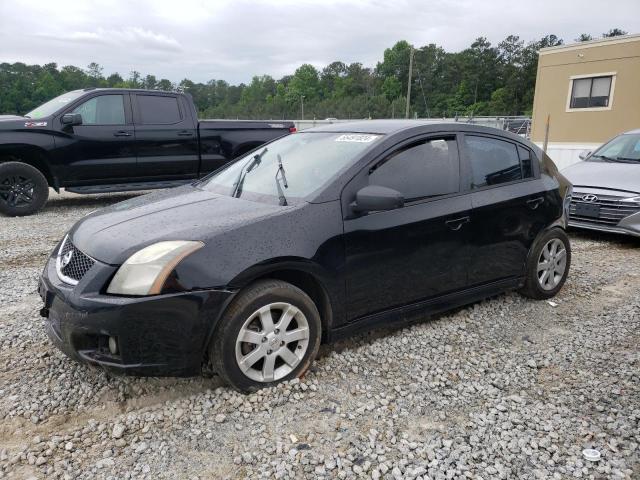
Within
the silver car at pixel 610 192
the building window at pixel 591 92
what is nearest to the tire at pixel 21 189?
the silver car at pixel 610 192

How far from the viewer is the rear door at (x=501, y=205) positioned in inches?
148

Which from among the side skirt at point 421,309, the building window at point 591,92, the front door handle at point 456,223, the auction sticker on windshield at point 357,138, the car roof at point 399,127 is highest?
the building window at point 591,92

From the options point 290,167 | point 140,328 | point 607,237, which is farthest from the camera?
point 607,237

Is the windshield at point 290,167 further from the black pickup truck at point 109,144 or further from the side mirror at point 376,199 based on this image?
the black pickup truck at point 109,144

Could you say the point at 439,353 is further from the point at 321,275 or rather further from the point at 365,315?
the point at 321,275

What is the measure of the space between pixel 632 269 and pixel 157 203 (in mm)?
5030

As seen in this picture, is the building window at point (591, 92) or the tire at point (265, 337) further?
the building window at point (591, 92)

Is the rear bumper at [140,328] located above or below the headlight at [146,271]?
below

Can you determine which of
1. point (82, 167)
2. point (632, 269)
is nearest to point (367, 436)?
point (632, 269)

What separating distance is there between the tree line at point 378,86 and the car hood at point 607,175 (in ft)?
179

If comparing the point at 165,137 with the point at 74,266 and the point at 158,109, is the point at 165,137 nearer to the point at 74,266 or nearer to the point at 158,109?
the point at 158,109

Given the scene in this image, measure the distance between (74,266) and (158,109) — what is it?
20.5 ft

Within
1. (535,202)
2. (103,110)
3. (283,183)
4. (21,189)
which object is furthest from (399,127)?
(21,189)

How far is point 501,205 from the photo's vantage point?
388cm
